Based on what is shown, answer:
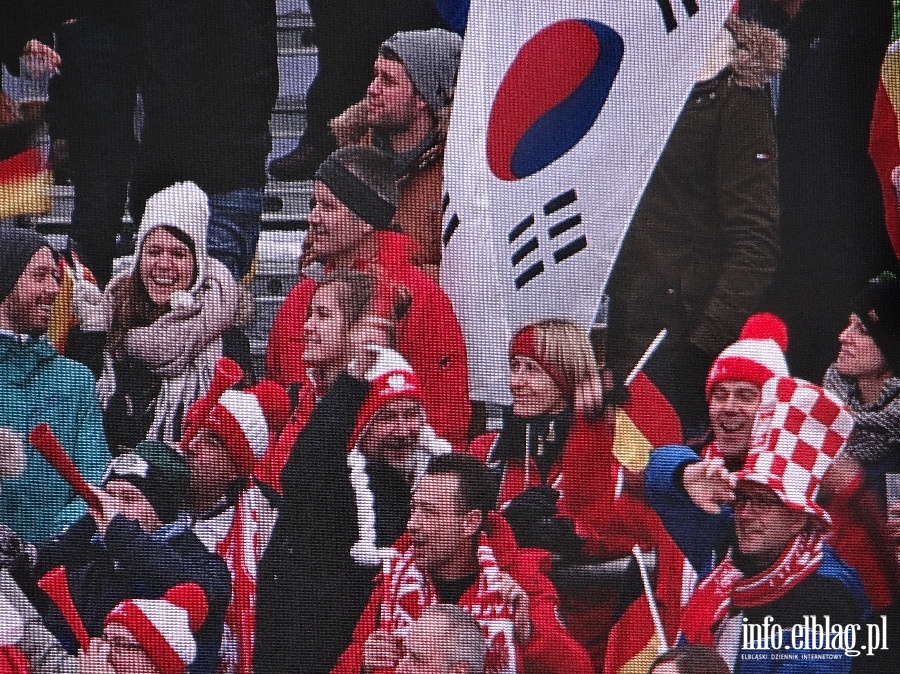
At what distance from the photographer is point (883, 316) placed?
174 centimetres

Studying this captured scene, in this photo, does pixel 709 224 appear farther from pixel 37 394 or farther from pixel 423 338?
pixel 37 394

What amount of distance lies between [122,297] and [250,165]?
29 centimetres

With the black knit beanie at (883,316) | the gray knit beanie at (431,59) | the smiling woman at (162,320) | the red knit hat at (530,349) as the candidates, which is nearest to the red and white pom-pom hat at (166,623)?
the smiling woman at (162,320)

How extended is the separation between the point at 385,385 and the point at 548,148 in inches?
18.3

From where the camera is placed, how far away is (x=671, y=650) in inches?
66.0

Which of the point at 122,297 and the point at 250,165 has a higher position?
the point at 250,165

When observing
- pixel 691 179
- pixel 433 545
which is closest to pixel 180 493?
pixel 433 545

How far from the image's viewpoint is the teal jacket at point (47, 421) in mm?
1591

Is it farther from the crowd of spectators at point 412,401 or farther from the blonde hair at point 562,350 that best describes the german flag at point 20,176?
the blonde hair at point 562,350

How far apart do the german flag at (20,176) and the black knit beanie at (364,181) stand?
429 mm

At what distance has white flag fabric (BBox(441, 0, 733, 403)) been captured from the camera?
1703mm

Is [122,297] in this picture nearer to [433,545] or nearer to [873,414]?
[433,545]

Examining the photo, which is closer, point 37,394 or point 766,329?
point 37,394

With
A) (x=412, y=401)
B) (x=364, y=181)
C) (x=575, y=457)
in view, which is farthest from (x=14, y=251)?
(x=575, y=457)
